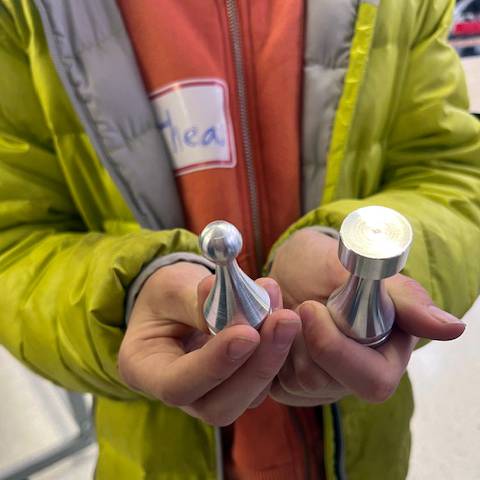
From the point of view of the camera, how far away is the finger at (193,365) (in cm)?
20

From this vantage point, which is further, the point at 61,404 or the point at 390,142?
the point at 61,404

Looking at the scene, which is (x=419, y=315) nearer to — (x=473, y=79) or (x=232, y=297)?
(x=232, y=297)

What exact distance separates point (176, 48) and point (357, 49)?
128 mm

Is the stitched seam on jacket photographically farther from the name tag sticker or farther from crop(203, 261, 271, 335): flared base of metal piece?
crop(203, 261, 271, 335): flared base of metal piece

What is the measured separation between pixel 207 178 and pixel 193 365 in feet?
0.58

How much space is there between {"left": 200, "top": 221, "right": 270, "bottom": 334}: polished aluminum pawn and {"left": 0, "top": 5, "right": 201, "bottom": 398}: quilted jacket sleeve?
0.09 metres

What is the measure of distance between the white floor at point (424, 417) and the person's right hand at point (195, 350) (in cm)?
62

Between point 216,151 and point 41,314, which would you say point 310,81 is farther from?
point 41,314

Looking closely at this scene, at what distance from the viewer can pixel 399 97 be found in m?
0.38

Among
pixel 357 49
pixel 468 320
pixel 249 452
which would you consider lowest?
pixel 468 320

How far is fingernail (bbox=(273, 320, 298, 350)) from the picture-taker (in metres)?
0.20

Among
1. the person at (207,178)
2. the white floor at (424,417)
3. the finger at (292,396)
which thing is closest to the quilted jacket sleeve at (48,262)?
the person at (207,178)

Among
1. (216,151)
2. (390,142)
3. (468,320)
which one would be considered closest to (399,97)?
(390,142)

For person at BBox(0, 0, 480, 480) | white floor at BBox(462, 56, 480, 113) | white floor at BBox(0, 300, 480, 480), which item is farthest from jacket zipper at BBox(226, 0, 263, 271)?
white floor at BBox(462, 56, 480, 113)
